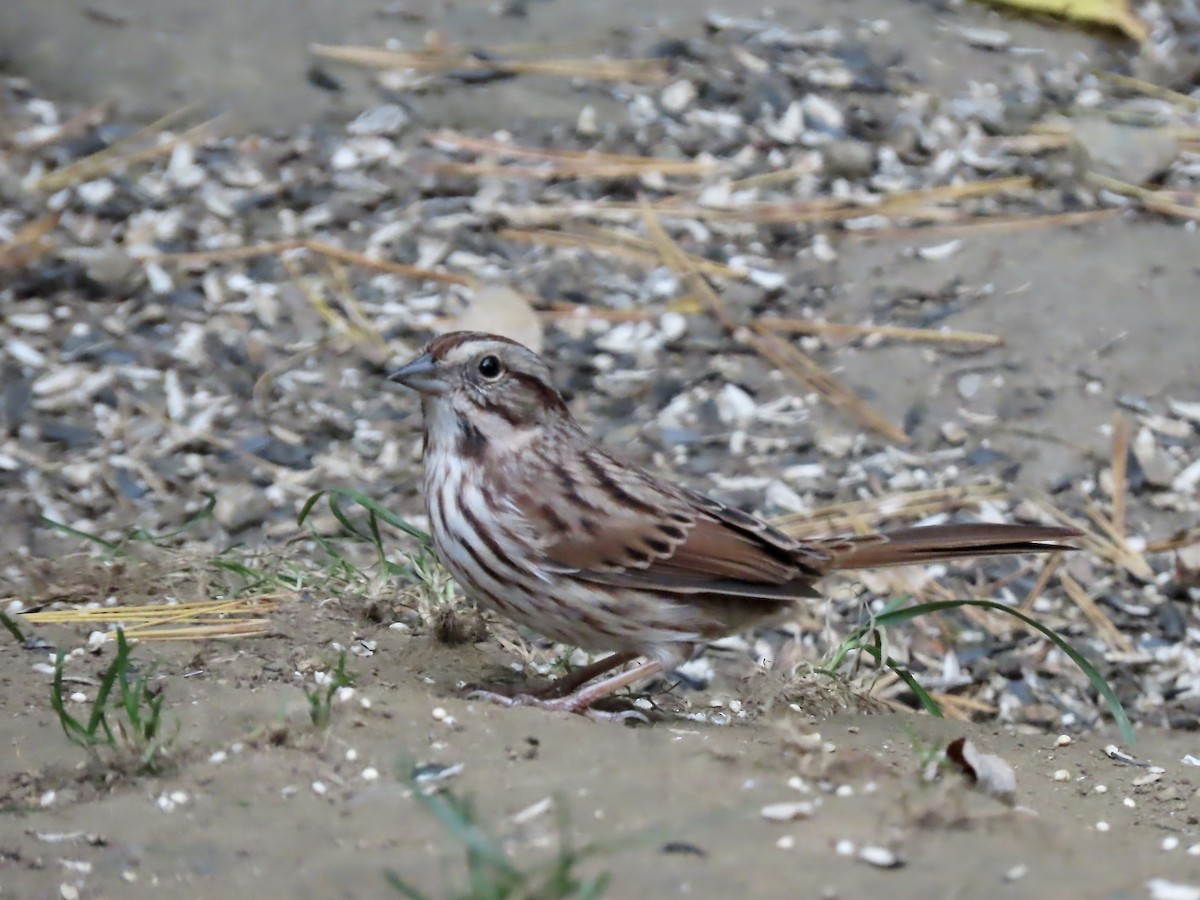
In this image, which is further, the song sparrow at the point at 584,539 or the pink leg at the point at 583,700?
the song sparrow at the point at 584,539

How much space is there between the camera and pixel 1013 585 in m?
4.91

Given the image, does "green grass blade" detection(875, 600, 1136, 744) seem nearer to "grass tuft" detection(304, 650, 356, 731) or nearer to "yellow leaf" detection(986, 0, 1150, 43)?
"grass tuft" detection(304, 650, 356, 731)

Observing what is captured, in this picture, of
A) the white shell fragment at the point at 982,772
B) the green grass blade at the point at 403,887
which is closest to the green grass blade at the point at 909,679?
the white shell fragment at the point at 982,772

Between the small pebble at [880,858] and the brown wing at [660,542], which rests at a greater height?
the small pebble at [880,858]

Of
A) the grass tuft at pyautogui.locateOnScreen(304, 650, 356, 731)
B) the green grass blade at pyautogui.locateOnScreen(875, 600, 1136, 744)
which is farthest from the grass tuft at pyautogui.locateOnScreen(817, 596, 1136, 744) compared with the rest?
the grass tuft at pyautogui.locateOnScreen(304, 650, 356, 731)

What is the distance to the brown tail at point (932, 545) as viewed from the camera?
3604mm

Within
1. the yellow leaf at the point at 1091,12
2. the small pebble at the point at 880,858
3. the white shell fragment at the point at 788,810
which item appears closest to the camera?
the small pebble at the point at 880,858

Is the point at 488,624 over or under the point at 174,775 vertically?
under

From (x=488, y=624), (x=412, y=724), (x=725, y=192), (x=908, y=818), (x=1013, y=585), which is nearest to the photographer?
(x=908, y=818)

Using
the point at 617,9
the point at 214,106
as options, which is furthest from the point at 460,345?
the point at 617,9

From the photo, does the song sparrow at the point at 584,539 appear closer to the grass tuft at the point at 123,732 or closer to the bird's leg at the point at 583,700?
the bird's leg at the point at 583,700

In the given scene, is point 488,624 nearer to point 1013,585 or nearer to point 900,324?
point 1013,585

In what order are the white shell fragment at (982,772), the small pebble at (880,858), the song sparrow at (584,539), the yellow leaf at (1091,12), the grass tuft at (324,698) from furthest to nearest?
the yellow leaf at (1091,12)
the song sparrow at (584,539)
the grass tuft at (324,698)
the white shell fragment at (982,772)
the small pebble at (880,858)

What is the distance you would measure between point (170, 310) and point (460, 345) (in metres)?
2.58
